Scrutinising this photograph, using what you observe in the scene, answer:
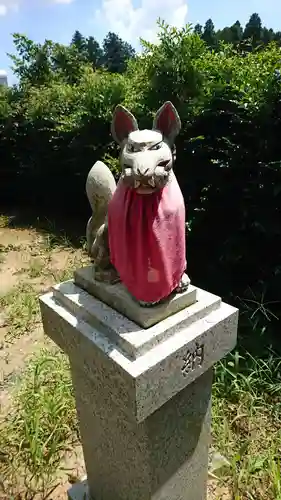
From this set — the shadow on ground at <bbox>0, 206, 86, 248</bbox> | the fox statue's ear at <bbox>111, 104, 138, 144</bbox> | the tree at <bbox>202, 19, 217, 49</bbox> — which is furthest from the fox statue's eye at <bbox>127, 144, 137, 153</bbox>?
the shadow on ground at <bbox>0, 206, 86, 248</bbox>

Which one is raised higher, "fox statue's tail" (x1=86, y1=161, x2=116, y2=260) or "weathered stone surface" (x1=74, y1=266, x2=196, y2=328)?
"fox statue's tail" (x1=86, y1=161, x2=116, y2=260)

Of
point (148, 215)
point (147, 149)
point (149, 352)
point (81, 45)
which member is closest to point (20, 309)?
point (149, 352)

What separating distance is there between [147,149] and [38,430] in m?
1.97

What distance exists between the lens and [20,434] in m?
2.43

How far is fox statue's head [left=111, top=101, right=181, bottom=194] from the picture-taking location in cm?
114

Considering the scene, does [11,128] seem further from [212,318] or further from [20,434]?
[212,318]

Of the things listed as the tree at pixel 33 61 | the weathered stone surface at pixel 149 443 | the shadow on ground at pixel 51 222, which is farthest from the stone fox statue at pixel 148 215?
the tree at pixel 33 61

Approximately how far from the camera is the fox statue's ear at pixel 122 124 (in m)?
1.28

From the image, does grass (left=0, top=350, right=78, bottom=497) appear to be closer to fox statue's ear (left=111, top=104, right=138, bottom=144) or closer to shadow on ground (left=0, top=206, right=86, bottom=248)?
fox statue's ear (left=111, top=104, right=138, bottom=144)

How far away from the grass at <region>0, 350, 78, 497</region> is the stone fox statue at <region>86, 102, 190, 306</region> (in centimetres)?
149

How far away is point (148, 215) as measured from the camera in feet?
4.12

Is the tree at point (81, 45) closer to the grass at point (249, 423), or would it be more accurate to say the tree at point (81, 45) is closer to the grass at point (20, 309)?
the grass at point (20, 309)

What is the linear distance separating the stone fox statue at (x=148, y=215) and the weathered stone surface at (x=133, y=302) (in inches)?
1.4

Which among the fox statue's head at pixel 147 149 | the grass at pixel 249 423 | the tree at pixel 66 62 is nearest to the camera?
the fox statue's head at pixel 147 149
